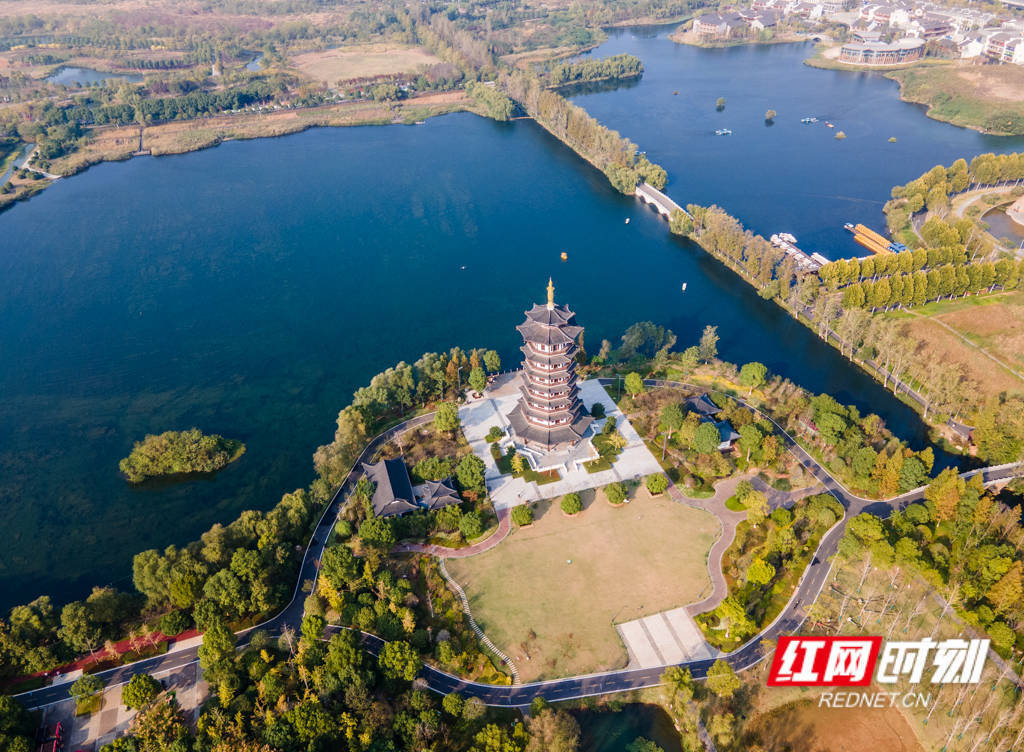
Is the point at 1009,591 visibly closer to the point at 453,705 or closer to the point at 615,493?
the point at 615,493

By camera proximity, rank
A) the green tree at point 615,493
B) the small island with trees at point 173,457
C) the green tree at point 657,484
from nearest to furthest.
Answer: the green tree at point 615,493 < the green tree at point 657,484 < the small island with trees at point 173,457

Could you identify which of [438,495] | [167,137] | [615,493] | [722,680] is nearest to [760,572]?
[722,680]

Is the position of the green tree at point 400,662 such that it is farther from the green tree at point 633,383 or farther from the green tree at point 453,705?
the green tree at point 633,383

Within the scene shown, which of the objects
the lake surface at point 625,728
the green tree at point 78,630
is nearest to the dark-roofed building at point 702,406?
the lake surface at point 625,728

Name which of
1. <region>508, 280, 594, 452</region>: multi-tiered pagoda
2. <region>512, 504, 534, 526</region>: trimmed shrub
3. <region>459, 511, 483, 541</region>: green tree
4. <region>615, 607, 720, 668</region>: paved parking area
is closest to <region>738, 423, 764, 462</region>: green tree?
<region>508, 280, 594, 452</region>: multi-tiered pagoda

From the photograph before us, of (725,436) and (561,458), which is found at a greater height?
(725,436)

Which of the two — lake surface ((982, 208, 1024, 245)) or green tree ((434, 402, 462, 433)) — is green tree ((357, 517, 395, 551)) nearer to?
green tree ((434, 402, 462, 433))
